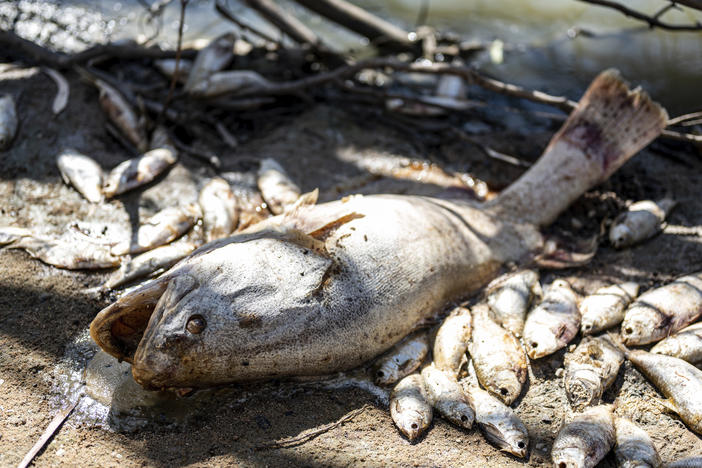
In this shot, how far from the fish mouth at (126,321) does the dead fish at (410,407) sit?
1.42m

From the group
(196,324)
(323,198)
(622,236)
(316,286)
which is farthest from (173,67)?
(622,236)

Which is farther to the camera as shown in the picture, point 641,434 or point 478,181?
point 478,181

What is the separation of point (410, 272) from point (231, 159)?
7.16 ft

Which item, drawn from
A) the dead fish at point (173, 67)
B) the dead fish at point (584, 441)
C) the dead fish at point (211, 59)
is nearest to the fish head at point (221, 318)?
the dead fish at point (584, 441)

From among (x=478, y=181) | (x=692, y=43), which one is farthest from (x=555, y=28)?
(x=478, y=181)

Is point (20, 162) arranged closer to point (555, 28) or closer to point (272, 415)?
point (272, 415)

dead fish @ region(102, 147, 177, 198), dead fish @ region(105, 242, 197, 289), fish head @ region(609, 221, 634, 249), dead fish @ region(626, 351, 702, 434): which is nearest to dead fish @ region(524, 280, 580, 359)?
dead fish @ region(626, 351, 702, 434)

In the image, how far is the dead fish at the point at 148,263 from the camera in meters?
3.96

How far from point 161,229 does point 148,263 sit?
14.8 inches

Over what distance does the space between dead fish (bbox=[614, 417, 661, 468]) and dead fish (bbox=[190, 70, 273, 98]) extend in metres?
4.05

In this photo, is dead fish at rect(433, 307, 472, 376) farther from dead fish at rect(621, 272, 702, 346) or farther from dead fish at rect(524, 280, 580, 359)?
dead fish at rect(621, 272, 702, 346)

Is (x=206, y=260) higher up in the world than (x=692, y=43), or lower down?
lower down

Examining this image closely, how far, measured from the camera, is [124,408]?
3.29 m

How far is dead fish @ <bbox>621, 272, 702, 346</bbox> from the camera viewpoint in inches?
147
